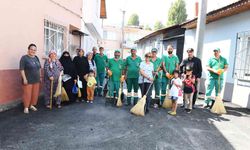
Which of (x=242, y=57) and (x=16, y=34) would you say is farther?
(x=242, y=57)

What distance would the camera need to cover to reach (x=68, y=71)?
7203 mm

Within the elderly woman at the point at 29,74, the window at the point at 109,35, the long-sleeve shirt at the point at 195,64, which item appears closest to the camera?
the elderly woman at the point at 29,74

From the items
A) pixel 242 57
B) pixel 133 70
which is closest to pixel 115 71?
pixel 133 70

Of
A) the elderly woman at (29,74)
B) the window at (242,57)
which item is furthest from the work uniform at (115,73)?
the window at (242,57)

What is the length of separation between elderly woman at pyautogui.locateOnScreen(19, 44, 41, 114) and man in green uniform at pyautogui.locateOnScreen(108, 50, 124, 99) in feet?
7.16

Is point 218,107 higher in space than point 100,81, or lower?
lower

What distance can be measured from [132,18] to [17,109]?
58265 millimetres

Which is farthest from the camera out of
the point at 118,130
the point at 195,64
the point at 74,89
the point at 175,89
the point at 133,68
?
the point at 74,89

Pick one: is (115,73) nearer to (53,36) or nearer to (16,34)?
(16,34)

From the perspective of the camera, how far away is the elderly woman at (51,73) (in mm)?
6556

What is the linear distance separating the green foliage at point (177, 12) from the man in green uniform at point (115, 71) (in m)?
38.2

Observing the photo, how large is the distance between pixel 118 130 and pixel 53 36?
549cm

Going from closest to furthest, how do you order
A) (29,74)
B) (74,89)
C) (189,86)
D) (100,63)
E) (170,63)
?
(29,74)
(189,86)
(170,63)
(74,89)
(100,63)

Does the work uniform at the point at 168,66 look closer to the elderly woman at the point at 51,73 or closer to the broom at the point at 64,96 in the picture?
the broom at the point at 64,96
